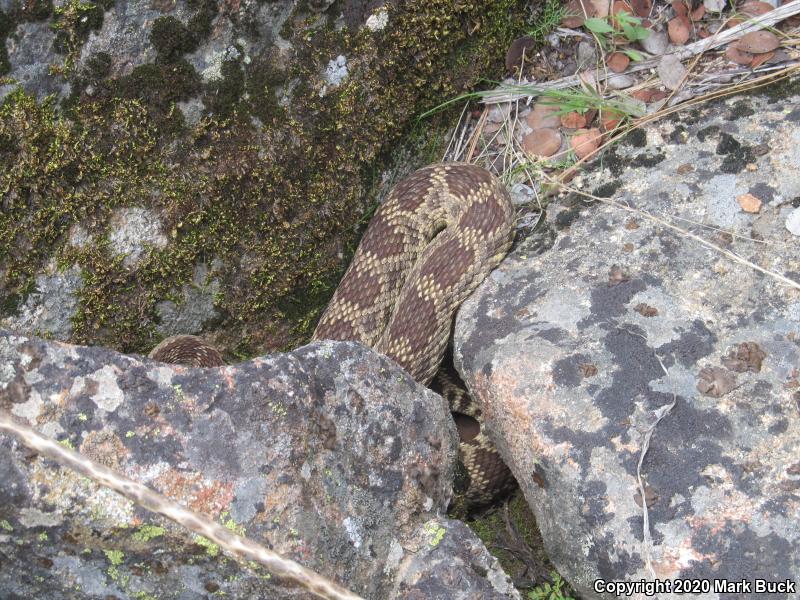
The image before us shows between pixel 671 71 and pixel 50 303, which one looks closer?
pixel 50 303

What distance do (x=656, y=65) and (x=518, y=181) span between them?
90 cm

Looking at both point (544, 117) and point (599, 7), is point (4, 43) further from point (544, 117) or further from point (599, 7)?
point (599, 7)

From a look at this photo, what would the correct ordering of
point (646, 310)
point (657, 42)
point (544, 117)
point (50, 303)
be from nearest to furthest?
point (646, 310) → point (50, 303) → point (657, 42) → point (544, 117)

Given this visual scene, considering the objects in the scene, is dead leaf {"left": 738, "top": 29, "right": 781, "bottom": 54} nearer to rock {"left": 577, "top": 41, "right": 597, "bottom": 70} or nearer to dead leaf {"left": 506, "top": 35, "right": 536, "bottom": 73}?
rock {"left": 577, "top": 41, "right": 597, "bottom": 70}

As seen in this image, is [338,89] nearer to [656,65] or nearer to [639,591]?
[656,65]

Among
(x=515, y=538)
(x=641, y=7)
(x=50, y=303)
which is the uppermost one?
(x=50, y=303)

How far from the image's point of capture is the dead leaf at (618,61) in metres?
4.02

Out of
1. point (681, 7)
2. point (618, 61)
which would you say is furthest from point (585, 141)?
point (681, 7)

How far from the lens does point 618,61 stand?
4031 mm

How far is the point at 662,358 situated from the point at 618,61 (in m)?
1.79

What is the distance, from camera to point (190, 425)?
2.42 meters

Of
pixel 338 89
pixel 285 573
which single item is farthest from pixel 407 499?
pixel 338 89

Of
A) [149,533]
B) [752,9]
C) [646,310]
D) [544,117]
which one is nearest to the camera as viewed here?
[149,533]

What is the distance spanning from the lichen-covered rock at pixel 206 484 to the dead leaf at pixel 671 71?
7.69 ft
